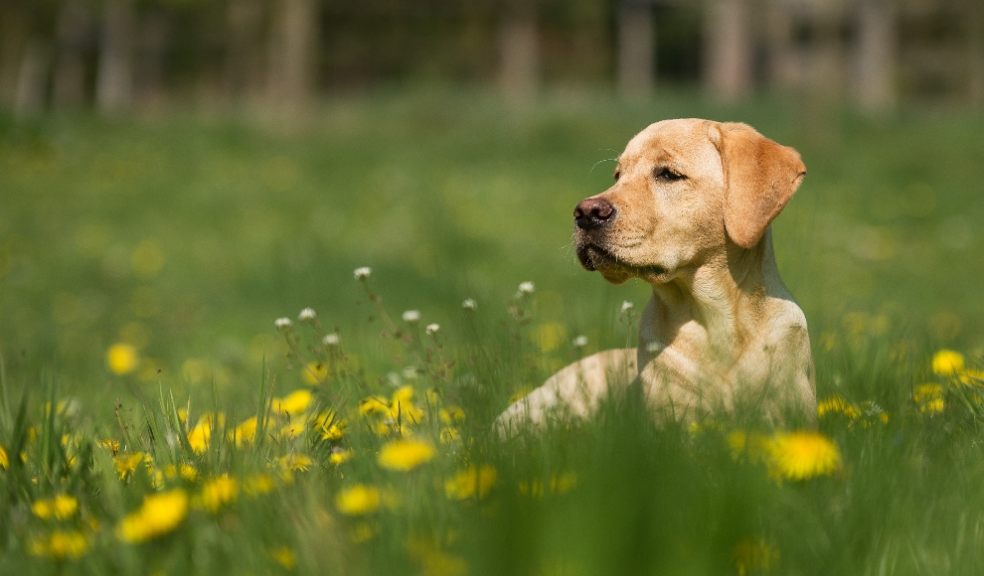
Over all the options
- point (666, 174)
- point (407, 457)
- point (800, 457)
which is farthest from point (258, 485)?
point (666, 174)

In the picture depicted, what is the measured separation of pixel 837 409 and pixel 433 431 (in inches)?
41.5

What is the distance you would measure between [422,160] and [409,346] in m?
11.4

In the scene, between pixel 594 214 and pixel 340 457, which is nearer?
pixel 340 457

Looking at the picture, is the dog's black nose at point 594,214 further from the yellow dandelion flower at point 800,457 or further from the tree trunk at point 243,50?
the tree trunk at point 243,50

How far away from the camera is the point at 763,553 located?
1926 millimetres

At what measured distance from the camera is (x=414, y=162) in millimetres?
14328

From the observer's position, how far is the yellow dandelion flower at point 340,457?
2.52m

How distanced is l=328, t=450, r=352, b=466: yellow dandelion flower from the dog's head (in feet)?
3.43

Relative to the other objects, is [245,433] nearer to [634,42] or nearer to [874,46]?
[874,46]

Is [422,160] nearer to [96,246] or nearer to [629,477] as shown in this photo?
[96,246]

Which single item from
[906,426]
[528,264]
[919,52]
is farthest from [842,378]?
[919,52]

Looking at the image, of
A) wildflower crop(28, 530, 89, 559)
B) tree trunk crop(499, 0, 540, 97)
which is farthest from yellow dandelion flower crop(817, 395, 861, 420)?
tree trunk crop(499, 0, 540, 97)

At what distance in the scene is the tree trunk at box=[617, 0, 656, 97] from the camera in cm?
2903

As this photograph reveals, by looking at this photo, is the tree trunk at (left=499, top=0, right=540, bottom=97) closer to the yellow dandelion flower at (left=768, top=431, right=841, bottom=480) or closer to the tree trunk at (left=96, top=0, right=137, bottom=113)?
the tree trunk at (left=96, top=0, right=137, bottom=113)
